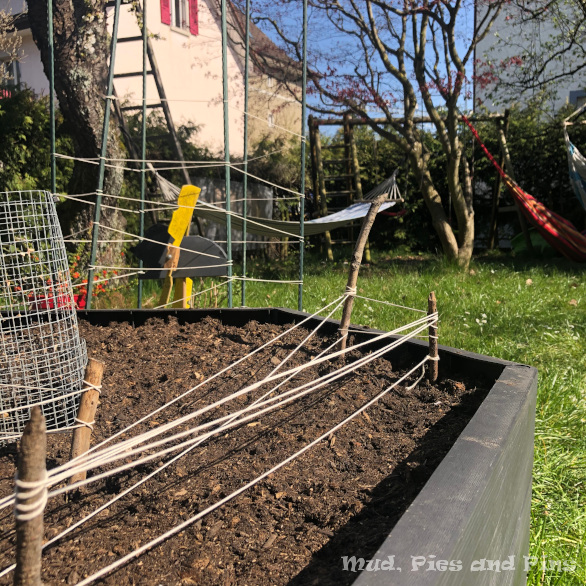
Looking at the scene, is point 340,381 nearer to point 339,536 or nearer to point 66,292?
point 339,536

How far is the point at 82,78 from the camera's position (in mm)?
4871

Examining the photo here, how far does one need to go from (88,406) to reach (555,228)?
5.96 m

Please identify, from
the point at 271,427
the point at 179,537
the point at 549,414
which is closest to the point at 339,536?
the point at 179,537

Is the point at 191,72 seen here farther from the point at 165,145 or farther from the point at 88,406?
the point at 88,406

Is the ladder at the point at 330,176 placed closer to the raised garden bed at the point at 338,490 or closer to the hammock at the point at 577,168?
the hammock at the point at 577,168

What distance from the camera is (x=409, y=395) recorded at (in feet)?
5.77

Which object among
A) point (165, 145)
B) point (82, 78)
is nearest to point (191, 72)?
point (165, 145)

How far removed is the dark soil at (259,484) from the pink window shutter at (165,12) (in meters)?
9.44

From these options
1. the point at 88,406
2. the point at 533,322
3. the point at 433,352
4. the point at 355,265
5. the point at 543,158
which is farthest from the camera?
the point at 543,158

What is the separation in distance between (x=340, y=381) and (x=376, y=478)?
23.0 inches

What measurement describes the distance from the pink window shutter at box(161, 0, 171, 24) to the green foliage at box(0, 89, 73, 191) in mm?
4416

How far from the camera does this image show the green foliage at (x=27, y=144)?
6012mm

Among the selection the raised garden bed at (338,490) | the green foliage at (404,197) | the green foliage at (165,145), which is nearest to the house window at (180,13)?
the green foliage at (165,145)

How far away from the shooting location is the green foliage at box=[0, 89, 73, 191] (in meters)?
6.01
